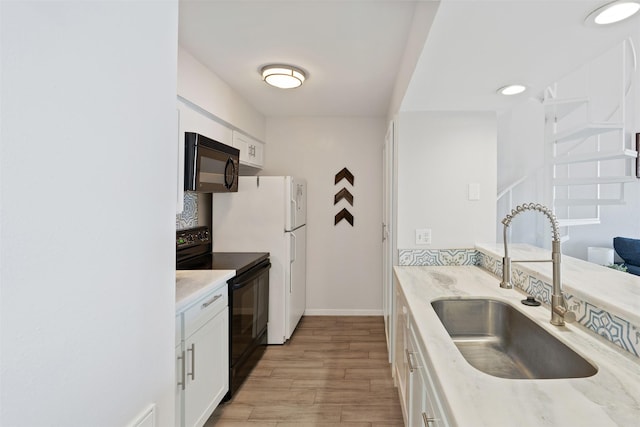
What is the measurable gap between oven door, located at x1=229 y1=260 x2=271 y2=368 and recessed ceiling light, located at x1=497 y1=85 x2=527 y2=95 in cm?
204

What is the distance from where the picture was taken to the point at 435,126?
8.17ft

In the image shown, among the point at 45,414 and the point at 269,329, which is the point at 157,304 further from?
the point at 269,329

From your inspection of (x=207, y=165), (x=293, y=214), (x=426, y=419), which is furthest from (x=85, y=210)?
(x=293, y=214)

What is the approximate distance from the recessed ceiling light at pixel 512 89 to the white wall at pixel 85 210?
180 centimetres

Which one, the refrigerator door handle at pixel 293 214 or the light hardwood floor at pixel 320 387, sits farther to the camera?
the refrigerator door handle at pixel 293 214

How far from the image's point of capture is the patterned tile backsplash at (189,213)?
9.57ft

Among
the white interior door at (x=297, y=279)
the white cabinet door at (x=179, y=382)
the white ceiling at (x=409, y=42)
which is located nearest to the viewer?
the white ceiling at (x=409, y=42)

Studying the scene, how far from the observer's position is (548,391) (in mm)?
887

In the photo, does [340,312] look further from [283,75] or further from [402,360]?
[283,75]

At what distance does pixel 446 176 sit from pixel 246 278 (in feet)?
5.35

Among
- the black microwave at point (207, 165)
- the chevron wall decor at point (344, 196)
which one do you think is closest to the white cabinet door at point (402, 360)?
the black microwave at point (207, 165)

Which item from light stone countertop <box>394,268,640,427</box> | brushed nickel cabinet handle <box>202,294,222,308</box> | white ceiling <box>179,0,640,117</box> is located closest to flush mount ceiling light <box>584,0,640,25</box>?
white ceiling <box>179,0,640,117</box>

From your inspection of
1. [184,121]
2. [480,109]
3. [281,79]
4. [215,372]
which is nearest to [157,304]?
[215,372]

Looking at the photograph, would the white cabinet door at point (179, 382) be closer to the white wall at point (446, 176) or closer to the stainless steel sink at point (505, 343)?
the stainless steel sink at point (505, 343)
